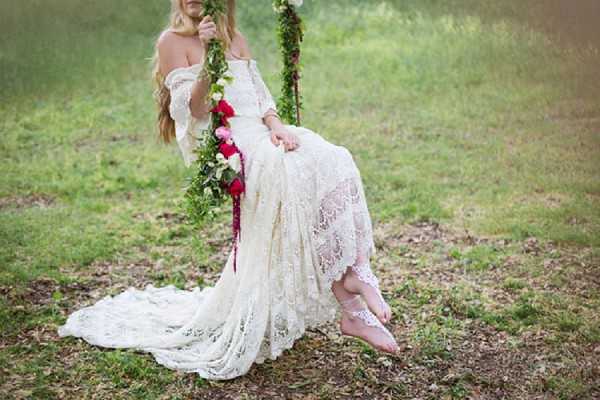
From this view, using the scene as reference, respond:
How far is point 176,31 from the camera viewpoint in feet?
13.7

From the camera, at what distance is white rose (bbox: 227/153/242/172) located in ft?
12.7

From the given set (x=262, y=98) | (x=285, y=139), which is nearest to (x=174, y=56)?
(x=262, y=98)

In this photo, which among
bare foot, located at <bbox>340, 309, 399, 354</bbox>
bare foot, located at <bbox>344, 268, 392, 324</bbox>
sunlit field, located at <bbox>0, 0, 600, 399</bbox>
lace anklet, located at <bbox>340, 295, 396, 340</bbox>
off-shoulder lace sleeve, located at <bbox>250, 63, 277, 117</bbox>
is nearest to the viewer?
bare foot, located at <bbox>344, 268, 392, 324</bbox>

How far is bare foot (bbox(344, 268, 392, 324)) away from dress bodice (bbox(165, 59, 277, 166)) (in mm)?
1089

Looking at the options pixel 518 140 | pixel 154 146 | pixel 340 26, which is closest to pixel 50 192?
pixel 154 146

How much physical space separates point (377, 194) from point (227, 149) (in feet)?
10.3

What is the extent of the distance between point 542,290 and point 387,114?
4.53 m

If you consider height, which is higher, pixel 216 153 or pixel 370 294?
pixel 216 153

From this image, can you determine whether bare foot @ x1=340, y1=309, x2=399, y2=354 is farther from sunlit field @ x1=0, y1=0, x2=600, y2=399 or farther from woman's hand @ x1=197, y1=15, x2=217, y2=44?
woman's hand @ x1=197, y1=15, x2=217, y2=44

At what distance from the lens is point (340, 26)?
479 inches

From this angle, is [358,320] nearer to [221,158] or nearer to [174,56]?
[221,158]

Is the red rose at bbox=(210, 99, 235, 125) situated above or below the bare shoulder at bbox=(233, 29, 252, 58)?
below

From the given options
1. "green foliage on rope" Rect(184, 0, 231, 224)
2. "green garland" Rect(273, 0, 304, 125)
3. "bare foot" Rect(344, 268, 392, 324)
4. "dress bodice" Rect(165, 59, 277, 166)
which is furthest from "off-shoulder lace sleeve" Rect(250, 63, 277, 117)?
"bare foot" Rect(344, 268, 392, 324)

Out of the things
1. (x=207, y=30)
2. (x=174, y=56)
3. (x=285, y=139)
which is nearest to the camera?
(x=207, y=30)
